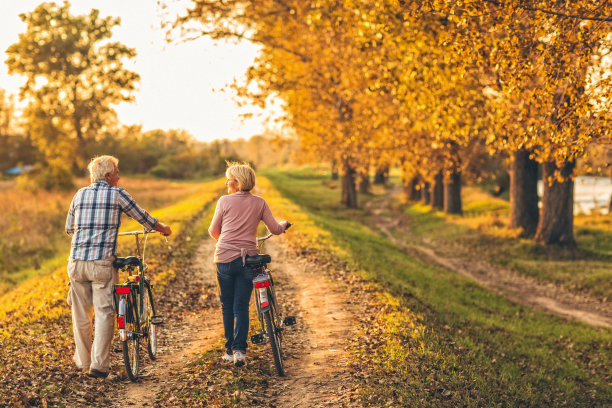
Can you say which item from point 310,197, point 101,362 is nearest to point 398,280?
point 101,362

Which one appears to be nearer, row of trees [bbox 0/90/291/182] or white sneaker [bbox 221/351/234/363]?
white sneaker [bbox 221/351/234/363]

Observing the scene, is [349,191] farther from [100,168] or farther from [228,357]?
[100,168]

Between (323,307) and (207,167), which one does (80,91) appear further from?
(323,307)

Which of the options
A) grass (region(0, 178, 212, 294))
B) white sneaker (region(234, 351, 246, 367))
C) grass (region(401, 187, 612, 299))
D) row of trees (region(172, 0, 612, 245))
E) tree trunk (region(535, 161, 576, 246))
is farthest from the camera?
tree trunk (region(535, 161, 576, 246))

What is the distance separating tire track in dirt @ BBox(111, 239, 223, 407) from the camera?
6.84 metres

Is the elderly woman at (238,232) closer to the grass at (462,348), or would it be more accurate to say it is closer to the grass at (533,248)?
the grass at (462,348)

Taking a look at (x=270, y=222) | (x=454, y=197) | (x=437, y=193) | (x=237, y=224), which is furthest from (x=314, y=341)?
(x=437, y=193)

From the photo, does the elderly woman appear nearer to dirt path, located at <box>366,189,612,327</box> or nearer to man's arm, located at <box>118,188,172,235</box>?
man's arm, located at <box>118,188,172,235</box>

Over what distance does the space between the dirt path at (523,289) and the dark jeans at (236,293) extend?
35.1 ft

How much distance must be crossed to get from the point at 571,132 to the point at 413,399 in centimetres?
472

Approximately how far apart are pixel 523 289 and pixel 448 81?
7.40 meters

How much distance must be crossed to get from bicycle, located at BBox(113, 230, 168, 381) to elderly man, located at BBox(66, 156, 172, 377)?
A: 140 millimetres

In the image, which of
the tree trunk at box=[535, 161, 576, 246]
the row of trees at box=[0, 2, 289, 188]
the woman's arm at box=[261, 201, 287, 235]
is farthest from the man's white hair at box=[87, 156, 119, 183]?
the row of trees at box=[0, 2, 289, 188]

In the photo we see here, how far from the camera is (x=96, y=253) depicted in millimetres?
6367
